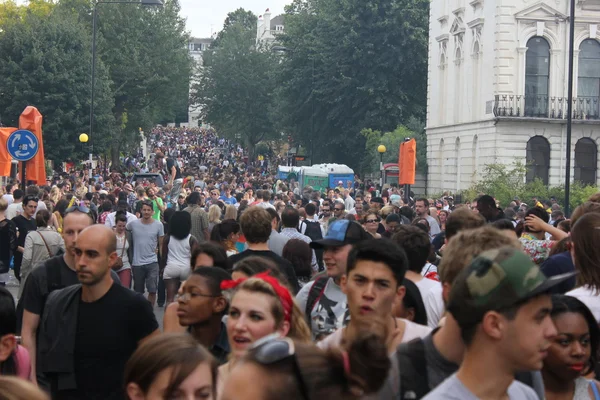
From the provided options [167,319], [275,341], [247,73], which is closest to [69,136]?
[247,73]

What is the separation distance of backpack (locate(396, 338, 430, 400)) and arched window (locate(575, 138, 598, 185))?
4350 centimetres

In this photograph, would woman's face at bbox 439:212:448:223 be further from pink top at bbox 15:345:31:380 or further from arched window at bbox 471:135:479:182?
arched window at bbox 471:135:479:182

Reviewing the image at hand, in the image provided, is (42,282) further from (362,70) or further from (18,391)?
(362,70)

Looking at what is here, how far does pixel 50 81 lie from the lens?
178 feet

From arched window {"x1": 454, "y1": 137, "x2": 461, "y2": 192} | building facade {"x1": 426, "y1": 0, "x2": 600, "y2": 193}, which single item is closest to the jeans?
building facade {"x1": 426, "y1": 0, "x2": 600, "y2": 193}

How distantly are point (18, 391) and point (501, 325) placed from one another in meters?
1.48

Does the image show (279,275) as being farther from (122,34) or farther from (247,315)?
(122,34)

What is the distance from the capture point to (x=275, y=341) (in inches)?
112

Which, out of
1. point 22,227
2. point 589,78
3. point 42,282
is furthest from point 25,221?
point 589,78

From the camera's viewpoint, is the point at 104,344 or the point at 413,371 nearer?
the point at 413,371

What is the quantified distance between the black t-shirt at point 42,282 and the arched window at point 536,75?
4049 cm

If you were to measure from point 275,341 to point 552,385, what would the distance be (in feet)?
7.72

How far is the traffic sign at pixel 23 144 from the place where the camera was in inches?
684

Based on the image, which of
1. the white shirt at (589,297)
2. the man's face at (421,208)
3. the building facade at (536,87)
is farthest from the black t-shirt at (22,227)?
the building facade at (536,87)
